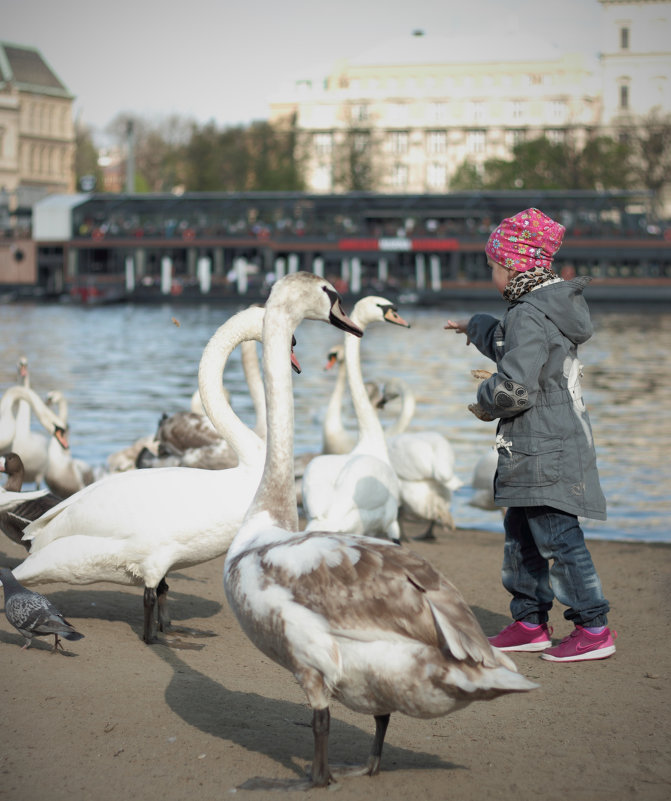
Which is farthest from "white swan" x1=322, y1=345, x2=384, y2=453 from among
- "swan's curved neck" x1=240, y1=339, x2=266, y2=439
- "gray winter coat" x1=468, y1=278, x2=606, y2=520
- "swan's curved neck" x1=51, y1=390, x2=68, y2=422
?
"gray winter coat" x1=468, y1=278, x2=606, y2=520

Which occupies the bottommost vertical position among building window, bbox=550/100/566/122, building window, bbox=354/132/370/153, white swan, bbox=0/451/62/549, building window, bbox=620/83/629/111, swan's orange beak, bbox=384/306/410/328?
white swan, bbox=0/451/62/549

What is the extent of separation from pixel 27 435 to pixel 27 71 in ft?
354

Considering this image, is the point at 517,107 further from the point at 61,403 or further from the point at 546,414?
the point at 546,414

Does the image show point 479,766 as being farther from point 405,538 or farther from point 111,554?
point 405,538

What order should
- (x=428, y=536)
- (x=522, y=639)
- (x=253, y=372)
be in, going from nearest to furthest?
(x=522, y=639) < (x=253, y=372) < (x=428, y=536)

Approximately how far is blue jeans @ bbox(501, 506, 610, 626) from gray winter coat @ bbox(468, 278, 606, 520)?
0.15 metres

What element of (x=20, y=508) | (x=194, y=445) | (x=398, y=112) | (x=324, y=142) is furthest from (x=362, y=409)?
(x=398, y=112)

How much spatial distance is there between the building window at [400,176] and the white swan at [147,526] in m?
110

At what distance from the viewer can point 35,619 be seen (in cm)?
487

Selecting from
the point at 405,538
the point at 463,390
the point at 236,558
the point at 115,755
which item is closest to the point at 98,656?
the point at 115,755

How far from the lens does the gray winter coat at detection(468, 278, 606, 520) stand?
4.77 metres

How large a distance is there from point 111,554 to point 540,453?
2.07m

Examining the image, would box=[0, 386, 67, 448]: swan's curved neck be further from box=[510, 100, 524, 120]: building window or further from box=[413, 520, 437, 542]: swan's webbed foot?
box=[510, 100, 524, 120]: building window

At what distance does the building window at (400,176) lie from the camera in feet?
373
